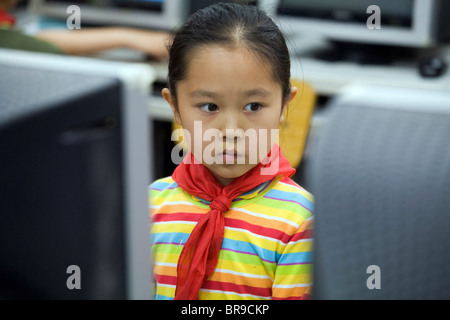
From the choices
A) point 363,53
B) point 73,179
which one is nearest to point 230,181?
point 73,179

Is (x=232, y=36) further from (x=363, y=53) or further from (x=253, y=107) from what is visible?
(x=363, y=53)

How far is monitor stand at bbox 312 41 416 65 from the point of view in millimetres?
2289

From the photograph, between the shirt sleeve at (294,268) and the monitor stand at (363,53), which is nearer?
the shirt sleeve at (294,268)

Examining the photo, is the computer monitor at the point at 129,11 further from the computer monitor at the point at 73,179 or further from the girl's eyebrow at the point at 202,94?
the computer monitor at the point at 73,179

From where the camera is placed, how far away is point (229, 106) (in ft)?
2.05

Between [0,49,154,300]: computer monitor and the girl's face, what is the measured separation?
0.20 m

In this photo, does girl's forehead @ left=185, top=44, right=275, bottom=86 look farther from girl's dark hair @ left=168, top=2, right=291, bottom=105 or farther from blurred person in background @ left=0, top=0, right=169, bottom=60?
blurred person in background @ left=0, top=0, right=169, bottom=60

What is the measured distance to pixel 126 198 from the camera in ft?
1.41

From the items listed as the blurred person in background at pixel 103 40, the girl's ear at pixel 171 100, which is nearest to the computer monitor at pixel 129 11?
the blurred person in background at pixel 103 40

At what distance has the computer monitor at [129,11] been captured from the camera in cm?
247

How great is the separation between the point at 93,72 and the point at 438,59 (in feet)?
6.33

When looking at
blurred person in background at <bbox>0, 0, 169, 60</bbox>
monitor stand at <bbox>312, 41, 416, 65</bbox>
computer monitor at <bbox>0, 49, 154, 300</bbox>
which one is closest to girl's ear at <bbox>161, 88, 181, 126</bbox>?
computer monitor at <bbox>0, 49, 154, 300</bbox>

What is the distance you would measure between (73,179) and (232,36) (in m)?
0.34
